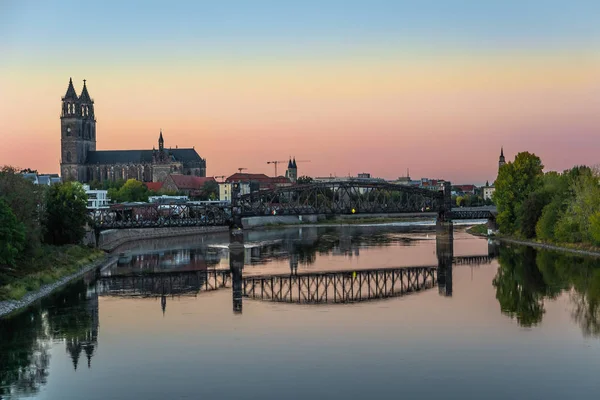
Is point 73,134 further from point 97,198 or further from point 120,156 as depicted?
point 97,198

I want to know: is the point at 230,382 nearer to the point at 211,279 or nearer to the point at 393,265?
the point at 211,279

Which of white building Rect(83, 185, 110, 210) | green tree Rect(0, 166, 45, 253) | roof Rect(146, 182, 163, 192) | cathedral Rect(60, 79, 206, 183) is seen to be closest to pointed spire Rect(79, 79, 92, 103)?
cathedral Rect(60, 79, 206, 183)

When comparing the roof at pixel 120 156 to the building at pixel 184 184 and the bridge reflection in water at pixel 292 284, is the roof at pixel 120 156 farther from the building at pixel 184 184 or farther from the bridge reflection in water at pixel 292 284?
the bridge reflection in water at pixel 292 284

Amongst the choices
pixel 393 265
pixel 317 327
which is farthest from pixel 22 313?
pixel 393 265

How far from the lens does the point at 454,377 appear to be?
26.0m

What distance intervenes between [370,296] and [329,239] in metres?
47.5

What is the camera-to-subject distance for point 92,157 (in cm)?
19300

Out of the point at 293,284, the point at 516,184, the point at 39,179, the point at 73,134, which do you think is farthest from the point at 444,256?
the point at 73,134

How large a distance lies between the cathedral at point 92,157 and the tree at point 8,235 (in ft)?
470

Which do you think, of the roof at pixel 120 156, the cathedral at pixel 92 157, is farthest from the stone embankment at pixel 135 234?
the roof at pixel 120 156

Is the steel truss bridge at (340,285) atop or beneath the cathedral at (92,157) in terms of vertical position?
beneath

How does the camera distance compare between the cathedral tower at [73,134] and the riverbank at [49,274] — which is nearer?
the riverbank at [49,274]

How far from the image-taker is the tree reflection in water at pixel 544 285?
→ 120 feet

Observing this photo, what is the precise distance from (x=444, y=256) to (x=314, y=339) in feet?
122
